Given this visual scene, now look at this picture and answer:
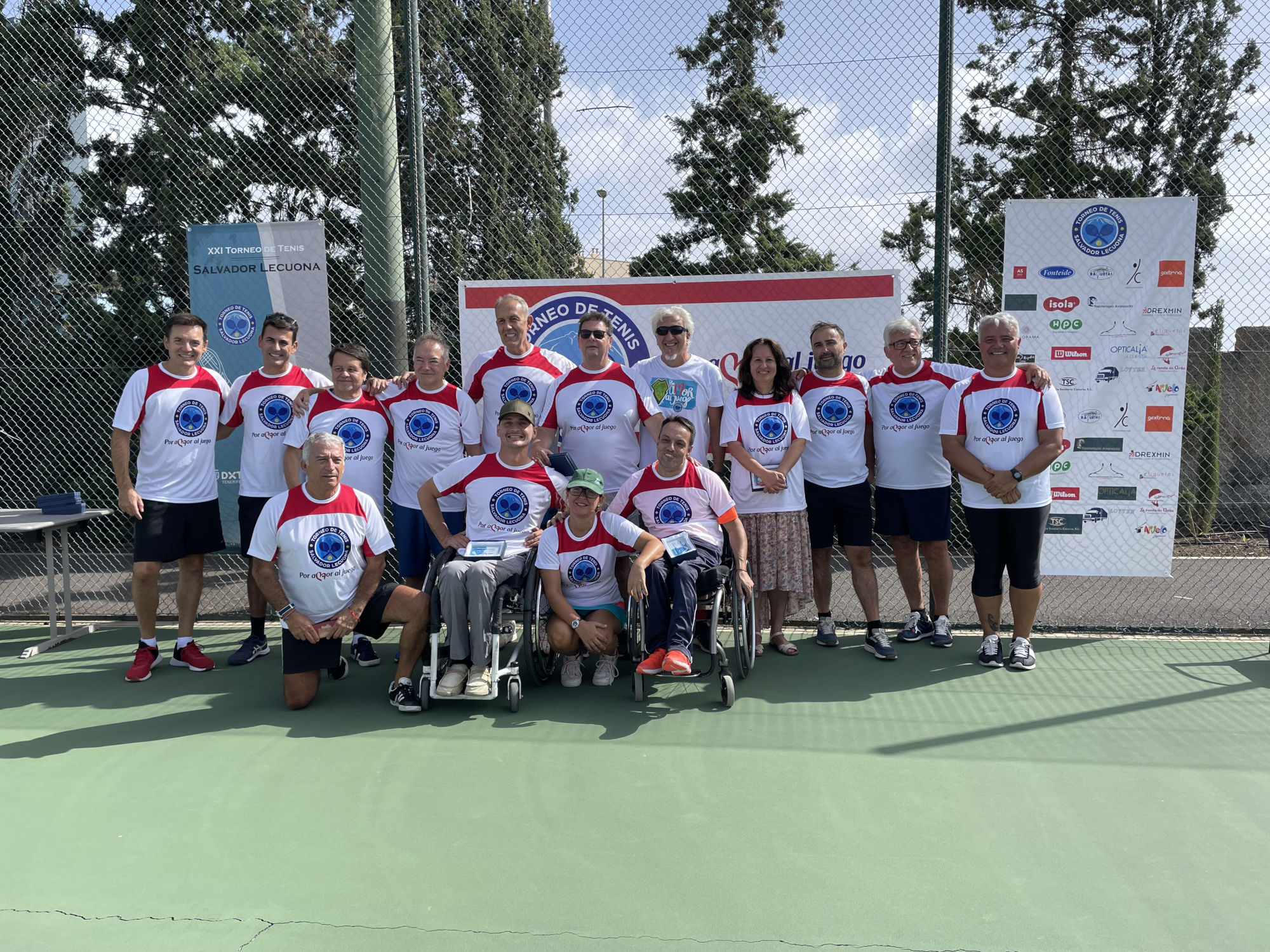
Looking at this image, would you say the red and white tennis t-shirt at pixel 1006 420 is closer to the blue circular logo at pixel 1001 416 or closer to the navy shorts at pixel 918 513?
the blue circular logo at pixel 1001 416

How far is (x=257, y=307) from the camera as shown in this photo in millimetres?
5023

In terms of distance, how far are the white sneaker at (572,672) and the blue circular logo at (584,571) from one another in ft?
1.15

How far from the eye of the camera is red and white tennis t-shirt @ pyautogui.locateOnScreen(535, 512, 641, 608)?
3781mm

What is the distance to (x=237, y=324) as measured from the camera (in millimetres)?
5055

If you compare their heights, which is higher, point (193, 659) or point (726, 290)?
point (726, 290)

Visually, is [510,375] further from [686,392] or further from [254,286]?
[254,286]

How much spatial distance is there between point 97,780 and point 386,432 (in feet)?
6.24

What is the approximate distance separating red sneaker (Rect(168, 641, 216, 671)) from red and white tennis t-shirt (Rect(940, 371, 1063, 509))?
3708mm

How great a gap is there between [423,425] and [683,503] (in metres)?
1.33

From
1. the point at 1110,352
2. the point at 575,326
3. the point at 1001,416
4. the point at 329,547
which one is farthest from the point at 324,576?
the point at 1110,352

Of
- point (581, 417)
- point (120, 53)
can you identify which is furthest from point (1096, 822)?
point (120, 53)

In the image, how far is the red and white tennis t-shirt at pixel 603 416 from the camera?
4.22 m

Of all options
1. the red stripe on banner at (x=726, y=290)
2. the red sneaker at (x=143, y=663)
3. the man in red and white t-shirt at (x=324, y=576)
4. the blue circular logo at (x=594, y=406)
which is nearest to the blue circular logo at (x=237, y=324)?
the red stripe on banner at (x=726, y=290)

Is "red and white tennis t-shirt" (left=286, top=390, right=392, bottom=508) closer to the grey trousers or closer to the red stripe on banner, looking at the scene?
the grey trousers
